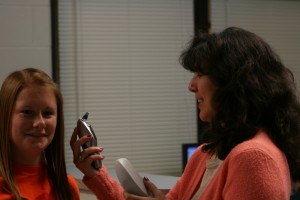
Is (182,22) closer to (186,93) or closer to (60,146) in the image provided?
(186,93)

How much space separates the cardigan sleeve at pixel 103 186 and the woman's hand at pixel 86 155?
0.06ft

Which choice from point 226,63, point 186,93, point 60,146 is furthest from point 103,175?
point 186,93

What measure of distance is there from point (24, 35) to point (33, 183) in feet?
4.85

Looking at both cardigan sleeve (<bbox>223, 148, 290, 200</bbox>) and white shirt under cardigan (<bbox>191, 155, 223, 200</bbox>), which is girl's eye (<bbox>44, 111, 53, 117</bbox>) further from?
cardigan sleeve (<bbox>223, 148, 290, 200</bbox>)

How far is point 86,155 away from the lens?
49.8 inches

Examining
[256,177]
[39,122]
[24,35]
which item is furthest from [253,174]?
[24,35]

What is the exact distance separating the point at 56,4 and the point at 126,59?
581mm

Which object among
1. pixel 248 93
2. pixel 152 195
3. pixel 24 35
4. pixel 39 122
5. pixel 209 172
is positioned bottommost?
pixel 152 195

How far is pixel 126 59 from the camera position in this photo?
2.96 metres

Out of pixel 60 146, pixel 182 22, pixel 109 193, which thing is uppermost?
pixel 182 22

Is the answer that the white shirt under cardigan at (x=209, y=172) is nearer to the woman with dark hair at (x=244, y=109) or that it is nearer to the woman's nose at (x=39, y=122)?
the woman with dark hair at (x=244, y=109)

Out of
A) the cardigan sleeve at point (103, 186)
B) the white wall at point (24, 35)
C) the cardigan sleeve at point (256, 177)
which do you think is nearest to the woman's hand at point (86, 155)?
the cardigan sleeve at point (103, 186)

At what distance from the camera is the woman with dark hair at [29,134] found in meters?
1.23

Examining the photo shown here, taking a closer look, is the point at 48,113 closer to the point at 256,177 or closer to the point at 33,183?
the point at 33,183
